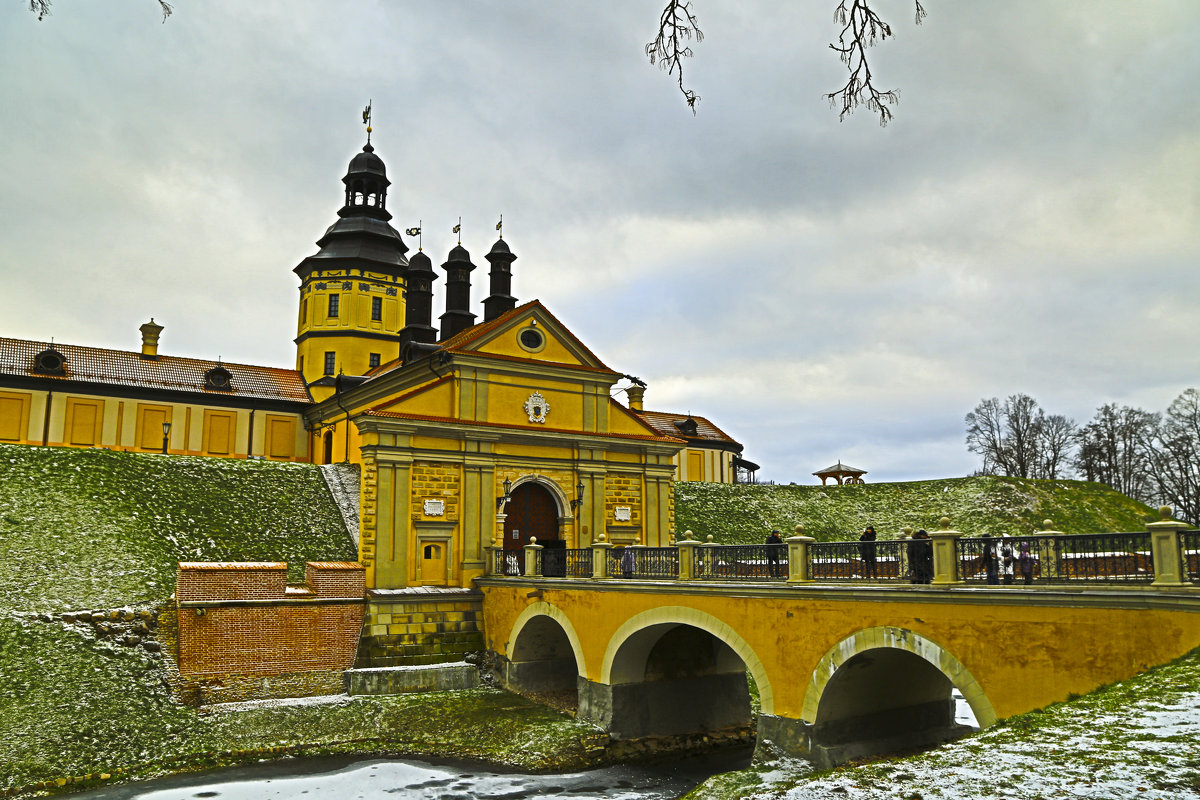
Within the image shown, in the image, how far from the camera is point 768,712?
1527 cm

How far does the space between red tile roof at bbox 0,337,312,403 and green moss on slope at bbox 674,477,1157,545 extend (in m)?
19.8

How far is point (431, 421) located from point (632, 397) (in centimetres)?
2870

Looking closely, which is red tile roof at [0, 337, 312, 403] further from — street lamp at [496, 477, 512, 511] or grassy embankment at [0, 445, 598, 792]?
street lamp at [496, 477, 512, 511]

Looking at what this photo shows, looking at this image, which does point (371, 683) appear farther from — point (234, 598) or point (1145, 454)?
point (1145, 454)

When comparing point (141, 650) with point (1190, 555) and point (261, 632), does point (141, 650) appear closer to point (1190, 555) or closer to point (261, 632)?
point (261, 632)

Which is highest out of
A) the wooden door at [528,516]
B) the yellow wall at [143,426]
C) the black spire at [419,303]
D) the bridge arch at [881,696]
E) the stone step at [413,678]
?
the black spire at [419,303]

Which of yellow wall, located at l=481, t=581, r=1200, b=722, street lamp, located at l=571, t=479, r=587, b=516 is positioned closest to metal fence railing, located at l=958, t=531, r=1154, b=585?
yellow wall, located at l=481, t=581, r=1200, b=722

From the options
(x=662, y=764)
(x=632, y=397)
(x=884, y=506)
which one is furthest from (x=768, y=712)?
(x=632, y=397)

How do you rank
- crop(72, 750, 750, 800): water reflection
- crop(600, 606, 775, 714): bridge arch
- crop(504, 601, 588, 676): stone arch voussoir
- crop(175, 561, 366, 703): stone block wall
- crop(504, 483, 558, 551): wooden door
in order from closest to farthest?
crop(72, 750, 750, 800): water reflection < crop(600, 606, 775, 714): bridge arch < crop(175, 561, 366, 703): stone block wall < crop(504, 601, 588, 676): stone arch voussoir < crop(504, 483, 558, 551): wooden door

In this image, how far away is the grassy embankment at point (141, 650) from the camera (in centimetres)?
1675

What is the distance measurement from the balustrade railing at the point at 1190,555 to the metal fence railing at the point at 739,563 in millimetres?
7050

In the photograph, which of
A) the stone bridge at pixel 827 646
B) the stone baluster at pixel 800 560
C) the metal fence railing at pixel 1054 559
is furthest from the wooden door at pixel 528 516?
the metal fence railing at pixel 1054 559

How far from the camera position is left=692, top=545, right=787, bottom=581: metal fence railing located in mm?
16328

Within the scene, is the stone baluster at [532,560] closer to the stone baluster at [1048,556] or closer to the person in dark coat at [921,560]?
the person in dark coat at [921,560]
